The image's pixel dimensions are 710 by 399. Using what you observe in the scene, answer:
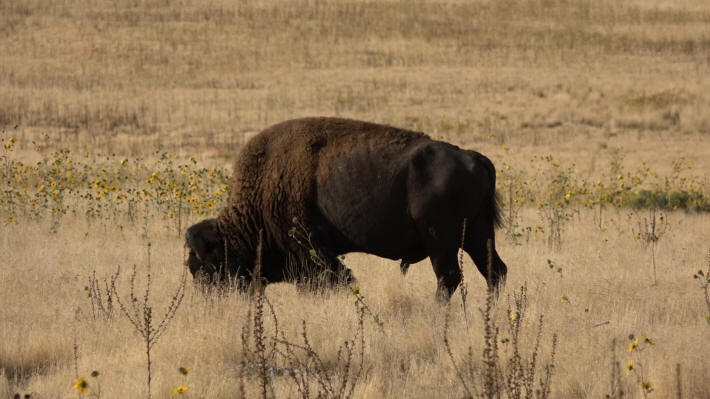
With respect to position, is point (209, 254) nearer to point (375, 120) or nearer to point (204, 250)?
point (204, 250)

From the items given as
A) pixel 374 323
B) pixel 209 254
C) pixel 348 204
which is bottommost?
pixel 374 323

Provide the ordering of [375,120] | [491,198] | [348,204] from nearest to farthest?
[348,204]
[491,198]
[375,120]

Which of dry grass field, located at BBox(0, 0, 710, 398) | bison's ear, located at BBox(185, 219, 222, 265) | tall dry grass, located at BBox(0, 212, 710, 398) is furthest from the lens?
bison's ear, located at BBox(185, 219, 222, 265)

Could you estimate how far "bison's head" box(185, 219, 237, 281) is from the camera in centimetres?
798

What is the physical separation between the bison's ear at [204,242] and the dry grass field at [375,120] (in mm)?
330

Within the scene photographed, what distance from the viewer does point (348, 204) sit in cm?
745

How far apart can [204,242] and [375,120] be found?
71.2ft

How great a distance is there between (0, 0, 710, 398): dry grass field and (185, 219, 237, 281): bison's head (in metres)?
0.24

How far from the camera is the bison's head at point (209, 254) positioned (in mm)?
7984

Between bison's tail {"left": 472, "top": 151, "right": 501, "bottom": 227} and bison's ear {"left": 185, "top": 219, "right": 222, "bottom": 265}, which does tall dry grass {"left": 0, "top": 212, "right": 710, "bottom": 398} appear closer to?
bison's ear {"left": 185, "top": 219, "right": 222, "bottom": 265}

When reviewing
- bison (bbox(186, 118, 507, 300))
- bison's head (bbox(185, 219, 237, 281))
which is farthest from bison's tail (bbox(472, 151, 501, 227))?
bison's head (bbox(185, 219, 237, 281))

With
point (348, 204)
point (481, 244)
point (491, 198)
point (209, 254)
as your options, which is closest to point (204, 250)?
point (209, 254)

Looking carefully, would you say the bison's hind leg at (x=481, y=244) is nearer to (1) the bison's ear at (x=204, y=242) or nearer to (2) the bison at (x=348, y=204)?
(2) the bison at (x=348, y=204)

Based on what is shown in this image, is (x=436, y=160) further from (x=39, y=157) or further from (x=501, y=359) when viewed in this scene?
(x=39, y=157)
